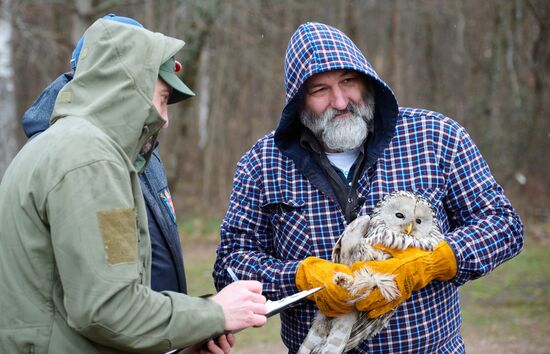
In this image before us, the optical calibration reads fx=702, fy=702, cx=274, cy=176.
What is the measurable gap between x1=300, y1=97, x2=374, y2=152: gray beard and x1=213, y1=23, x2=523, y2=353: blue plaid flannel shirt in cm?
7

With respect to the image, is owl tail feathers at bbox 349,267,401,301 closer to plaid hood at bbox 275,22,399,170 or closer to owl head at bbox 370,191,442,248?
owl head at bbox 370,191,442,248

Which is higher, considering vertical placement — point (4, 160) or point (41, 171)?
point (41, 171)

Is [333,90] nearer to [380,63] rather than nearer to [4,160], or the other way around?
[4,160]

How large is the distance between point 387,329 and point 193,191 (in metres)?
15.8

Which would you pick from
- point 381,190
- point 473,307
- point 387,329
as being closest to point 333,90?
point 381,190

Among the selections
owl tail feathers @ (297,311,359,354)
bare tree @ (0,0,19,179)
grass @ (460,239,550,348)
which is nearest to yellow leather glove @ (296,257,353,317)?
owl tail feathers @ (297,311,359,354)

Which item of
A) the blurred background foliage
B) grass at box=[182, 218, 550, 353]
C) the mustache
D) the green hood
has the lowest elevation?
grass at box=[182, 218, 550, 353]

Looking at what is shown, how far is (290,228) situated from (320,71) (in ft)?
2.50

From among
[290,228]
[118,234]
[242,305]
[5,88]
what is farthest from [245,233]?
[5,88]

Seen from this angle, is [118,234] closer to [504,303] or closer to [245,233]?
[245,233]

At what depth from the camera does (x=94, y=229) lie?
213 centimetres

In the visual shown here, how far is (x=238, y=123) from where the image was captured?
19516 mm

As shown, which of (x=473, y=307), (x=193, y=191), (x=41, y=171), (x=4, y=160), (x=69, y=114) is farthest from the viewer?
(x=193, y=191)

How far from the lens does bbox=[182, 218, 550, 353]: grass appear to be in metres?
7.70
